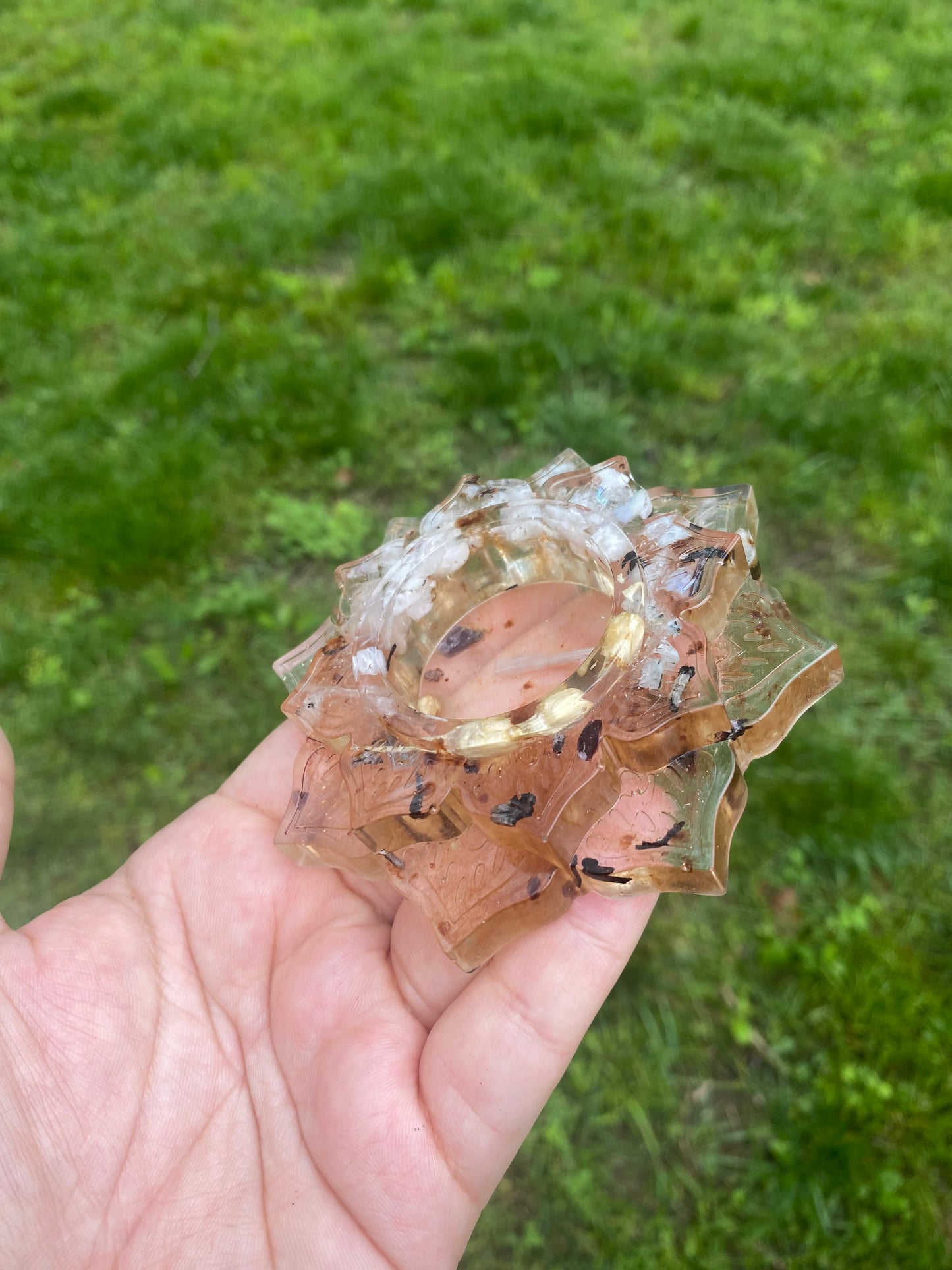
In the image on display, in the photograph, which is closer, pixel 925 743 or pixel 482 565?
pixel 482 565

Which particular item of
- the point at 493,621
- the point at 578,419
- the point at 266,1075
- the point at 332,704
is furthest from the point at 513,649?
the point at 578,419

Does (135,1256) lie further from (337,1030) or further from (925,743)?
(925,743)

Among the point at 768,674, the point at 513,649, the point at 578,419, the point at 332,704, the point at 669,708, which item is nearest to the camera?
the point at 669,708

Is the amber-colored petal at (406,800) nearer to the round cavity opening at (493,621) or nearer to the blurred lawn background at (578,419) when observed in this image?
the round cavity opening at (493,621)

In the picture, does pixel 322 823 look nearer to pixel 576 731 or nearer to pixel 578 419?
pixel 576 731

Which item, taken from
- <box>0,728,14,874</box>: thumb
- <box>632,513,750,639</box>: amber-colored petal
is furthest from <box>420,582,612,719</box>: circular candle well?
<box>0,728,14,874</box>: thumb

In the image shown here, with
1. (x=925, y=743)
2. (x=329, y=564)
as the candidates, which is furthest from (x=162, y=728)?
(x=925, y=743)

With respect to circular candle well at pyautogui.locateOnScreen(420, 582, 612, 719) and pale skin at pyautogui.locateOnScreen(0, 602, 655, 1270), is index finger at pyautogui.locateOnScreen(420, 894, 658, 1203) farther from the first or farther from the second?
circular candle well at pyautogui.locateOnScreen(420, 582, 612, 719)
